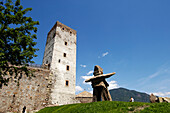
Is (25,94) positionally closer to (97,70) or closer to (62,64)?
(62,64)

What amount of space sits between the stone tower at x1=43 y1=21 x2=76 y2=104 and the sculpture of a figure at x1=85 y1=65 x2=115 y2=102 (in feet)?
43.2

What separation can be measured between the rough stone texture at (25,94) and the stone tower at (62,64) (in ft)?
5.78

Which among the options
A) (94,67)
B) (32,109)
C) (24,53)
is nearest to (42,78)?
(32,109)

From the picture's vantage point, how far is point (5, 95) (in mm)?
17562

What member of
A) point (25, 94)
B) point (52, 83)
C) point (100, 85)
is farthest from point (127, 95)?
point (100, 85)

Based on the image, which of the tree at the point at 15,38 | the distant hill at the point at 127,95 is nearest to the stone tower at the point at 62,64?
the tree at the point at 15,38

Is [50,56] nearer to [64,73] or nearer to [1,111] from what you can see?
[64,73]

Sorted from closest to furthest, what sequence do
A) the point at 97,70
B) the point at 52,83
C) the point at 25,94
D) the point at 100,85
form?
1. the point at 100,85
2. the point at 97,70
3. the point at 25,94
4. the point at 52,83

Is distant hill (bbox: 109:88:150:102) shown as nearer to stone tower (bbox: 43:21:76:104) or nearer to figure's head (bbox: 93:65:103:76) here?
stone tower (bbox: 43:21:76:104)

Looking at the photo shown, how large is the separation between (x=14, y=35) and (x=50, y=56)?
14.6 meters

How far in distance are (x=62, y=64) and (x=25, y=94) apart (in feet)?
30.0

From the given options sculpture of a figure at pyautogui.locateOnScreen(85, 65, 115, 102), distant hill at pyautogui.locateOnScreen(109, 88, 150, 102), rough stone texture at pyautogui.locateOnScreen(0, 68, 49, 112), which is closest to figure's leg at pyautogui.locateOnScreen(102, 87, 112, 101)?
sculpture of a figure at pyautogui.locateOnScreen(85, 65, 115, 102)

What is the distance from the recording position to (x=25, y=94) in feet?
62.3

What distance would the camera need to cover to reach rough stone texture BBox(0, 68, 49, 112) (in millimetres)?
17438
